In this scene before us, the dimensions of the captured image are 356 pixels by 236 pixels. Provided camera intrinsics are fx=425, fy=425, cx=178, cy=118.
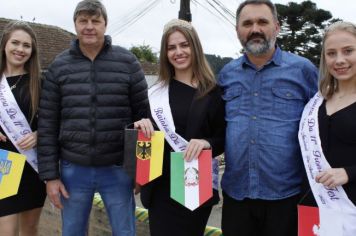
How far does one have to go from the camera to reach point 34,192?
299 centimetres

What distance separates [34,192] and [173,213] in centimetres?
114

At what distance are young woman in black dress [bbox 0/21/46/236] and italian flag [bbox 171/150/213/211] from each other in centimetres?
110

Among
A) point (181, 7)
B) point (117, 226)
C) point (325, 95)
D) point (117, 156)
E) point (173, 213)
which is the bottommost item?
point (117, 226)

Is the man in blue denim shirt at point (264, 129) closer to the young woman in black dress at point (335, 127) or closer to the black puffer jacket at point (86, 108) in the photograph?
the young woman in black dress at point (335, 127)

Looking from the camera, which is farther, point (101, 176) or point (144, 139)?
point (101, 176)

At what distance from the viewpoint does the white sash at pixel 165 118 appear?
2.46 metres

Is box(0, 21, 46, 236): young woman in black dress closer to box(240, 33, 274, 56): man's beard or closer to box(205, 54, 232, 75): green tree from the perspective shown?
box(205, 54, 232, 75): green tree

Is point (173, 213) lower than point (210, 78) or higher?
lower

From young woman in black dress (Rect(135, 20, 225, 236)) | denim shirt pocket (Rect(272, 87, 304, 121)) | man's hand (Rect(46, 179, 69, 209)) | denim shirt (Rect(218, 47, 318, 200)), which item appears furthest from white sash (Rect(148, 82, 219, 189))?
man's hand (Rect(46, 179, 69, 209))

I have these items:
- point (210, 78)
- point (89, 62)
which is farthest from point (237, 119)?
point (89, 62)

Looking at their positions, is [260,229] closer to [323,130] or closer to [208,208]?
[208,208]

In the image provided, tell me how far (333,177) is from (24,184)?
204 centimetres

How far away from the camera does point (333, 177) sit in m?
2.05

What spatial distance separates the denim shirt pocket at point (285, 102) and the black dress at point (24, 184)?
A: 1613 mm
